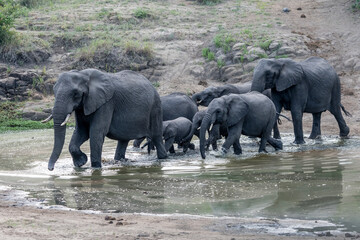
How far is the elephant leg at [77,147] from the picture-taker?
41.0ft

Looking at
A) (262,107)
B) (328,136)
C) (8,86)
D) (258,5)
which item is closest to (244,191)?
(262,107)

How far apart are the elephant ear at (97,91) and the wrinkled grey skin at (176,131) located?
198cm

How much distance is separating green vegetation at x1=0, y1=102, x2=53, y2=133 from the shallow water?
4.86 meters

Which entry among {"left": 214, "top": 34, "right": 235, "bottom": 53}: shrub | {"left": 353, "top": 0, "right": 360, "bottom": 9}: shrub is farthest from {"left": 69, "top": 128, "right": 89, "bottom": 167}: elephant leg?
{"left": 353, "top": 0, "right": 360, "bottom": 9}: shrub

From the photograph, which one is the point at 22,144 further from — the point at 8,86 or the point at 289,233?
the point at 289,233

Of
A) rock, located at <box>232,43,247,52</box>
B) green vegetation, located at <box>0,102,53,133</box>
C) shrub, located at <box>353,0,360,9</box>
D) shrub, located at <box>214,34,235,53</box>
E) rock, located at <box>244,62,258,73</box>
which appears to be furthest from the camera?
shrub, located at <box>353,0,360,9</box>

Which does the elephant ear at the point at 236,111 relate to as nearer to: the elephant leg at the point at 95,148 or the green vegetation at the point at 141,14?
the elephant leg at the point at 95,148

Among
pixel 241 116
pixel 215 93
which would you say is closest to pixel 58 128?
pixel 241 116

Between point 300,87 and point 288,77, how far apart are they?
1.68 feet

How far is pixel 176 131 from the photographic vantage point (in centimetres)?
1457

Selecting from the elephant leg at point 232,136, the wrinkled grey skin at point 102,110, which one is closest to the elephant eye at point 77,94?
the wrinkled grey skin at point 102,110

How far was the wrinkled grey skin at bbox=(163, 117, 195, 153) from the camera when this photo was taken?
14469 mm

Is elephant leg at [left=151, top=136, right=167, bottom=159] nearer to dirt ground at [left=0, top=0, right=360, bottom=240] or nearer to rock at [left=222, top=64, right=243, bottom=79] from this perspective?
dirt ground at [left=0, top=0, right=360, bottom=240]

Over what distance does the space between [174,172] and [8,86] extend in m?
11.8
